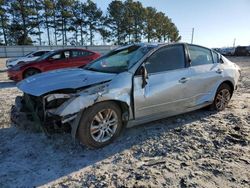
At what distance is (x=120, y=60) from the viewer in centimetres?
491

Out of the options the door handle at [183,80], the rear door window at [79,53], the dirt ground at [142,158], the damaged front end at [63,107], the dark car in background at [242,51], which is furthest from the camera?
the dark car in background at [242,51]

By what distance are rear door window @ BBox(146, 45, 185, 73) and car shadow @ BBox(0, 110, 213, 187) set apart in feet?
3.71

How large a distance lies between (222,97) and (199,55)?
118cm

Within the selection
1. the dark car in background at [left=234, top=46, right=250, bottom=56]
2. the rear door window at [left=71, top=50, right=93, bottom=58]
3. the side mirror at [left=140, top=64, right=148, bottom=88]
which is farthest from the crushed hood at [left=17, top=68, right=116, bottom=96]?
the dark car in background at [left=234, top=46, right=250, bottom=56]

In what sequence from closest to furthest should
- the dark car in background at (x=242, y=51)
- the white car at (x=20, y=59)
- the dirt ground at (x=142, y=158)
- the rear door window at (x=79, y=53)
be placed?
the dirt ground at (x=142, y=158) < the rear door window at (x=79, y=53) < the white car at (x=20, y=59) < the dark car in background at (x=242, y=51)

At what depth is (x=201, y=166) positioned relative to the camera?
3645 millimetres

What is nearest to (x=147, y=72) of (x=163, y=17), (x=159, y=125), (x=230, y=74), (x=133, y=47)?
(x=133, y=47)

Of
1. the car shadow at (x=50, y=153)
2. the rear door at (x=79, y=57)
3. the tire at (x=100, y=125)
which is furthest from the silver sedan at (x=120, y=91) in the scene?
the rear door at (x=79, y=57)

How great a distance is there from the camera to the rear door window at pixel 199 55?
5.37 m

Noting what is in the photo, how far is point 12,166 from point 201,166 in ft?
8.42

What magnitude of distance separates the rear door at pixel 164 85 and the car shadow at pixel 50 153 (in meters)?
0.41

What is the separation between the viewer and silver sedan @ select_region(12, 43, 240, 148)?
153 inches

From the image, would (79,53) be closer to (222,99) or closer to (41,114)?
(222,99)

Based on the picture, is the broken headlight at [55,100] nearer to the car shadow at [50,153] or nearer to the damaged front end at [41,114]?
the damaged front end at [41,114]
